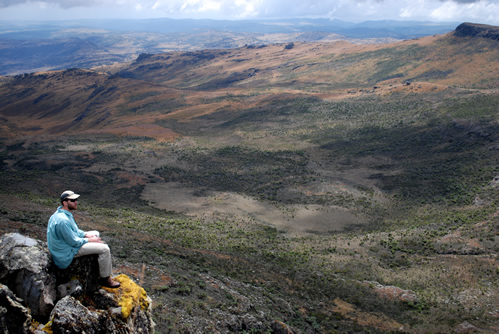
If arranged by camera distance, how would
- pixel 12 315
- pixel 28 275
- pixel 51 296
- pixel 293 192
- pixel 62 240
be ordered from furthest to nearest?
1. pixel 293 192
2. pixel 62 240
3. pixel 51 296
4. pixel 28 275
5. pixel 12 315

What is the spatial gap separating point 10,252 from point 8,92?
144 metres

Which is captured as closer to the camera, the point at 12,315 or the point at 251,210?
the point at 12,315

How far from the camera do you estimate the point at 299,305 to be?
18.3 metres

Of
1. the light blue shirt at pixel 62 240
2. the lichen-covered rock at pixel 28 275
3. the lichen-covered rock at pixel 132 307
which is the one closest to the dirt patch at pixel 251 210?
the lichen-covered rock at pixel 132 307

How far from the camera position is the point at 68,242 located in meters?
6.80

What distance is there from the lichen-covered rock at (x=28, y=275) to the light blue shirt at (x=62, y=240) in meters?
0.22

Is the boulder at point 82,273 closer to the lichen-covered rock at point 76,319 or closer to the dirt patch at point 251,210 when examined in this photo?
the lichen-covered rock at point 76,319

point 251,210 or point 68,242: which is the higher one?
point 68,242

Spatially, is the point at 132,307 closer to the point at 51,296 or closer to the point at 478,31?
the point at 51,296

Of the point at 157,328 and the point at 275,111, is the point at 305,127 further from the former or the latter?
the point at 157,328

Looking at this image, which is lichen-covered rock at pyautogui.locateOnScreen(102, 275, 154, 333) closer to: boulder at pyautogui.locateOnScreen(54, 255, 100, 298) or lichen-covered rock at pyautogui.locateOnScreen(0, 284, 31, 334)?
boulder at pyautogui.locateOnScreen(54, 255, 100, 298)

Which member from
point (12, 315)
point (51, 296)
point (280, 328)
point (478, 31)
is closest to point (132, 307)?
point (51, 296)

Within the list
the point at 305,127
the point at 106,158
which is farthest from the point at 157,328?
the point at 305,127

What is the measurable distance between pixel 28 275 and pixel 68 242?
2.86ft
